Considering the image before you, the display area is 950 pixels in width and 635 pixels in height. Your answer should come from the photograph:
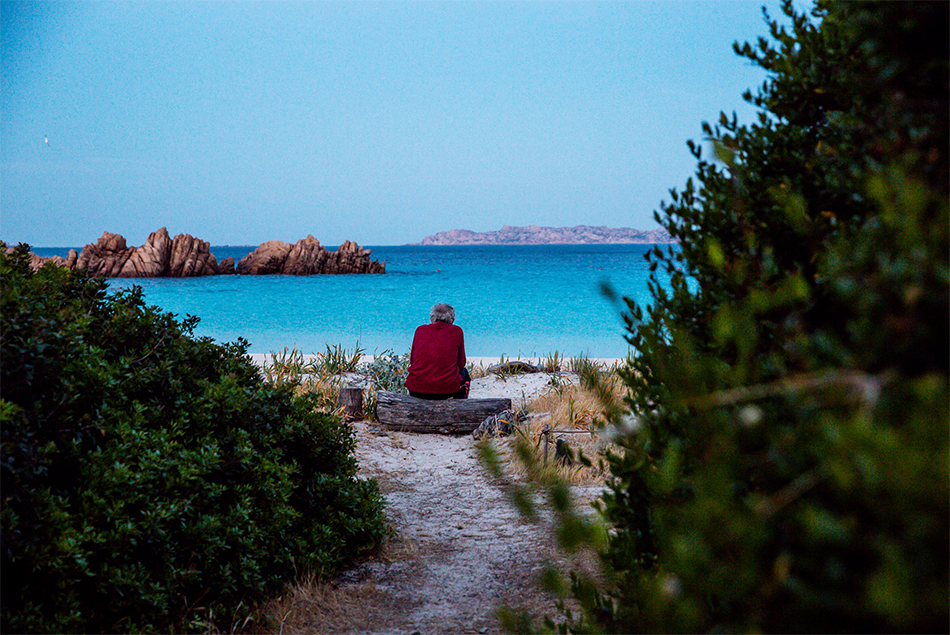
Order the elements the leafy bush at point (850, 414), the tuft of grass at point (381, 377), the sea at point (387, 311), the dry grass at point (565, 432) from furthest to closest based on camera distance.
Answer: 1. the sea at point (387, 311)
2. the tuft of grass at point (381, 377)
3. the dry grass at point (565, 432)
4. the leafy bush at point (850, 414)

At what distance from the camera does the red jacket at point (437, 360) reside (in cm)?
833

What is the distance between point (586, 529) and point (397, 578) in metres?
3.32

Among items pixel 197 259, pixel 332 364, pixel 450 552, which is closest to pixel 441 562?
pixel 450 552

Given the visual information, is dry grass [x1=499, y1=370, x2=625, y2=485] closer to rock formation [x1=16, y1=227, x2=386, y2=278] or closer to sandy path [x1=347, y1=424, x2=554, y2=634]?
sandy path [x1=347, y1=424, x2=554, y2=634]

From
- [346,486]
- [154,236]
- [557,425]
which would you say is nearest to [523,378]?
[557,425]

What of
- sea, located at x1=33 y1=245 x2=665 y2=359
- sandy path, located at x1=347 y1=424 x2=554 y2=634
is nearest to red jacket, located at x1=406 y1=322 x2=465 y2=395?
sandy path, located at x1=347 y1=424 x2=554 y2=634

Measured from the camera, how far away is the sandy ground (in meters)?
3.55

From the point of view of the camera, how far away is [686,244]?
2232 millimetres

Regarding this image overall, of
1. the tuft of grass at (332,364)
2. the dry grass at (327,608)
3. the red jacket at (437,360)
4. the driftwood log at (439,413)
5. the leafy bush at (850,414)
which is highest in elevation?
the leafy bush at (850,414)

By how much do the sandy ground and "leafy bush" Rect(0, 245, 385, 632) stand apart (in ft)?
1.22

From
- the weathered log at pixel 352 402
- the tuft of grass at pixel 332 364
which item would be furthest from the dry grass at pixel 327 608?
the tuft of grass at pixel 332 364

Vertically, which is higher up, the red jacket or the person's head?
the person's head

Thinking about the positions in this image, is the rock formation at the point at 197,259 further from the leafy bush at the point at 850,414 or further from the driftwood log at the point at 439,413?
the leafy bush at the point at 850,414

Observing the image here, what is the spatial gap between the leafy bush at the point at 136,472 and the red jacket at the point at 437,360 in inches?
168
